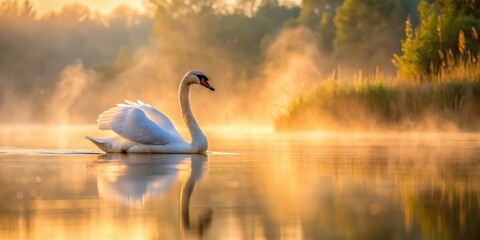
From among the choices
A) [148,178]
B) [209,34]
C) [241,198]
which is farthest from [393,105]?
[209,34]

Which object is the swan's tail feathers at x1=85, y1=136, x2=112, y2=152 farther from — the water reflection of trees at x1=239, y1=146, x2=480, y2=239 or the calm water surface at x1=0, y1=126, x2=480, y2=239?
the water reflection of trees at x1=239, y1=146, x2=480, y2=239

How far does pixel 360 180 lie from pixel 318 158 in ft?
11.0

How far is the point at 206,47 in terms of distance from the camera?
244 ft

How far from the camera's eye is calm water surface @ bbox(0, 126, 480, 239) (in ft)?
17.1

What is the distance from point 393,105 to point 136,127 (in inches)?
442

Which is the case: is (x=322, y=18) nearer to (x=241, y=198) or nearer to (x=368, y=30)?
(x=368, y=30)

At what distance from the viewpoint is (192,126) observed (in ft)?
43.0

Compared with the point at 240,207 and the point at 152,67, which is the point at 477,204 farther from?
the point at 152,67

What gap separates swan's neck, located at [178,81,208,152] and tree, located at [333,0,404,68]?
47.1m

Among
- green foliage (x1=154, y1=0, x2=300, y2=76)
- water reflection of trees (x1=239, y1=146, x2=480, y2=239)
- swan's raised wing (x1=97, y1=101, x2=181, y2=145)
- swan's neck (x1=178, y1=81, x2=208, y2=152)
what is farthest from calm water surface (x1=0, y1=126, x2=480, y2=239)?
green foliage (x1=154, y1=0, x2=300, y2=76)

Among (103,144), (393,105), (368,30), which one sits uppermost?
(368,30)

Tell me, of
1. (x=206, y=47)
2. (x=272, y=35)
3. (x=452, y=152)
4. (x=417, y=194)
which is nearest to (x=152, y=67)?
(x=206, y=47)

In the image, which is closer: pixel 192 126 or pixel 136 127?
pixel 136 127

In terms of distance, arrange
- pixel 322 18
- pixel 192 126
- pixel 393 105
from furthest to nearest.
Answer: pixel 322 18, pixel 393 105, pixel 192 126
